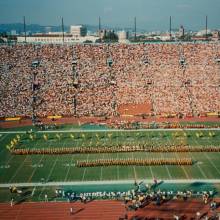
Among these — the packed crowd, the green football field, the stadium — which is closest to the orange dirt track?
the stadium

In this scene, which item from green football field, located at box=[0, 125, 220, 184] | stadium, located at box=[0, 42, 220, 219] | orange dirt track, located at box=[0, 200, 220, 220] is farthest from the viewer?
green football field, located at box=[0, 125, 220, 184]

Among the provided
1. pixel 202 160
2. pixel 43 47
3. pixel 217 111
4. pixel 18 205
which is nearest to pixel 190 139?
pixel 202 160

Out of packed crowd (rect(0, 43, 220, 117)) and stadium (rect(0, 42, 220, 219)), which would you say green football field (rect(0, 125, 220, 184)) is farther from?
packed crowd (rect(0, 43, 220, 117))

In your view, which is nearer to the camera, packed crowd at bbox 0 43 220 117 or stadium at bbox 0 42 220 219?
stadium at bbox 0 42 220 219

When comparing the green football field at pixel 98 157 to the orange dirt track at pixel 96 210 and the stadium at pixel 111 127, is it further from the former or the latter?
the orange dirt track at pixel 96 210

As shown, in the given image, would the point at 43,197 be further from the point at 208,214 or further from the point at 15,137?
the point at 15,137

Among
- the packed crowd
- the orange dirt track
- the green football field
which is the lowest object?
the orange dirt track

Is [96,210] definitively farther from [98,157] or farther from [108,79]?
[108,79]
